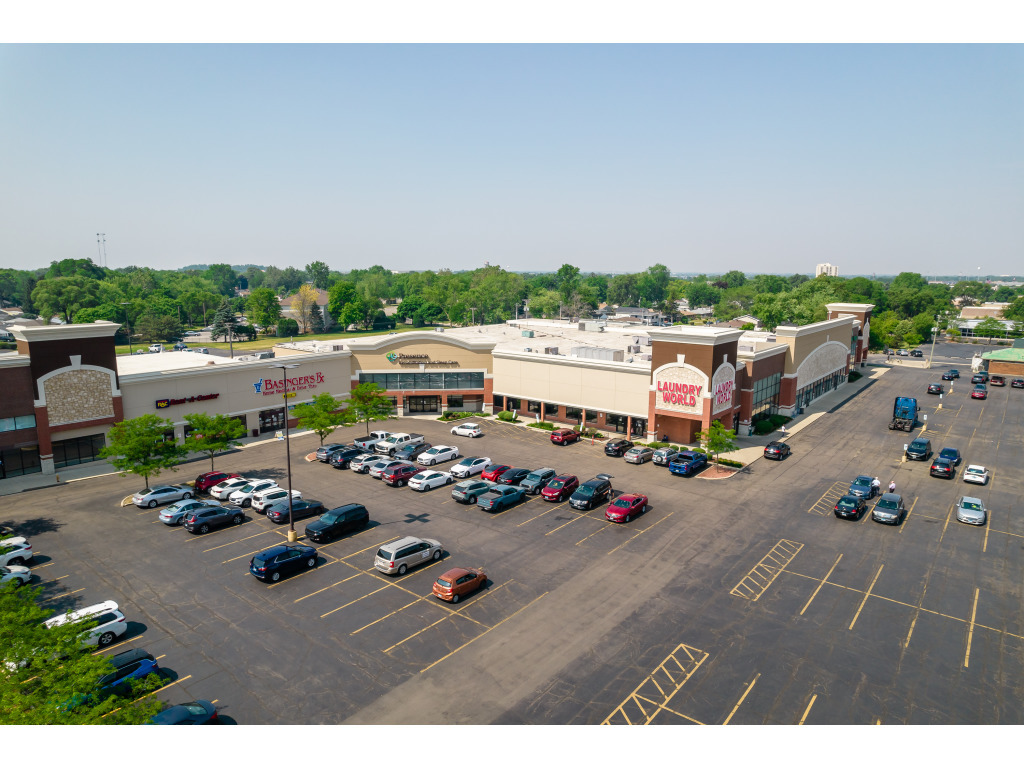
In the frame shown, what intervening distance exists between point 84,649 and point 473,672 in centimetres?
1472

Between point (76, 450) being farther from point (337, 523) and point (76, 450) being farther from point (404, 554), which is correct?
point (404, 554)

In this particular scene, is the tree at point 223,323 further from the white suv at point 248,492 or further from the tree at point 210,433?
the white suv at point 248,492

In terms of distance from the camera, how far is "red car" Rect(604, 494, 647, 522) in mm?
40906

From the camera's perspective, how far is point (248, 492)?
44344 millimetres

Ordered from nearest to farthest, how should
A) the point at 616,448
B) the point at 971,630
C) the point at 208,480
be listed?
the point at 971,630 → the point at 208,480 → the point at 616,448

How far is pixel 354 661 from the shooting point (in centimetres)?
2573

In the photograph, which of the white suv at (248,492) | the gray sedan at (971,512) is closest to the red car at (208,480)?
the white suv at (248,492)

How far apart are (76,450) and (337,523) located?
31.0 metres

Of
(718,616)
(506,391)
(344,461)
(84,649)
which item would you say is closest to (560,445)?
(506,391)

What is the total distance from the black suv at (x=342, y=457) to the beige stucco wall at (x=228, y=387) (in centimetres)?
1499

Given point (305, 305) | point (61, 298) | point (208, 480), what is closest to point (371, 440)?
point (208, 480)

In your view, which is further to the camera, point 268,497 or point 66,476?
point 66,476

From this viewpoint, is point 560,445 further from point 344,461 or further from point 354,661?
point 354,661

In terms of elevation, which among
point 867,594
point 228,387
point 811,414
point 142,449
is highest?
point 228,387
